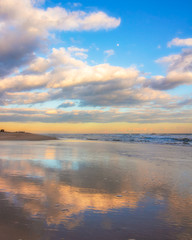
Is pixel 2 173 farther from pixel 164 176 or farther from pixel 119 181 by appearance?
pixel 164 176

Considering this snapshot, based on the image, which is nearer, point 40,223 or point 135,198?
point 40,223

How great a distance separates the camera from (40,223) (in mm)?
2842

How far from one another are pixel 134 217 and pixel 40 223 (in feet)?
4.71

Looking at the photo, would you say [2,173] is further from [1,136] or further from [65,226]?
[1,136]

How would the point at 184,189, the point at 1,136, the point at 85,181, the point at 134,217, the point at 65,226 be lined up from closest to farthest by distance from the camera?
the point at 65,226, the point at 134,217, the point at 184,189, the point at 85,181, the point at 1,136

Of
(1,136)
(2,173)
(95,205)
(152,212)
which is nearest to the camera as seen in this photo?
(152,212)

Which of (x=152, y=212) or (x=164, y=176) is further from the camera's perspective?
(x=164, y=176)

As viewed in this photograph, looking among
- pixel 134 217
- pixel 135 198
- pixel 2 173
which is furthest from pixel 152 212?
pixel 2 173

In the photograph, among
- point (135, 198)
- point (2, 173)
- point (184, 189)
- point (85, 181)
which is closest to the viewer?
point (135, 198)

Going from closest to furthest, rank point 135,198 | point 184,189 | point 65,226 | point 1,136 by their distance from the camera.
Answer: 1. point 65,226
2. point 135,198
3. point 184,189
4. point 1,136

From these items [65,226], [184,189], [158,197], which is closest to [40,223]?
[65,226]

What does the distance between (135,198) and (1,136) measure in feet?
98.1

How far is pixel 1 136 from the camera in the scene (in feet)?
98.1

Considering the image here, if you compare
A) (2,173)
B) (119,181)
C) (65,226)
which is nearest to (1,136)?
(2,173)
